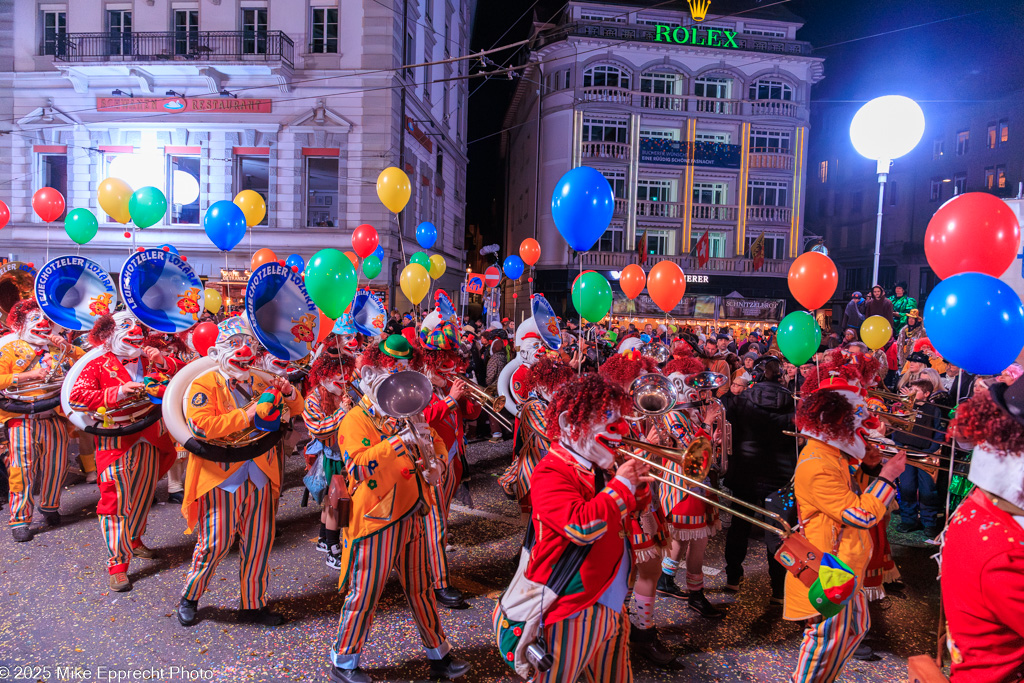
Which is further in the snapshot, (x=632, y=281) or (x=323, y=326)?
(x=632, y=281)

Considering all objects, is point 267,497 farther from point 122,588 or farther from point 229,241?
point 229,241

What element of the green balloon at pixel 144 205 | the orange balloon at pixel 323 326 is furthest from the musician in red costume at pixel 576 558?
the green balloon at pixel 144 205

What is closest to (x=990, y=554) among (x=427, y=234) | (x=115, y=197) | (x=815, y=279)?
(x=815, y=279)

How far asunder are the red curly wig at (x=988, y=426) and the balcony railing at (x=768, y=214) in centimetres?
2698

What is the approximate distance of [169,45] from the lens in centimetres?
1822

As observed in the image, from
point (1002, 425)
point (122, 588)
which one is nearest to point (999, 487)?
point (1002, 425)

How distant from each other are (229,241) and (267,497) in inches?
221

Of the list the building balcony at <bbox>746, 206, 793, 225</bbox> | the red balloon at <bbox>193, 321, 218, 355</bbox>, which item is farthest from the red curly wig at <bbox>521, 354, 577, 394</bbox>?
the building balcony at <bbox>746, 206, 793, 225</bbox>

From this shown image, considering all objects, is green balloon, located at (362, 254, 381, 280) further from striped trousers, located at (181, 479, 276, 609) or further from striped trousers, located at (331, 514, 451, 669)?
striped trousers, located at (331, 514, 451, 669)

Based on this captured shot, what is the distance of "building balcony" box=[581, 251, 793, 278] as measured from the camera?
2638 centimetres

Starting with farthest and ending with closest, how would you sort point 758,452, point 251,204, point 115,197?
point 251,204 → point 115,197 → point 758,452

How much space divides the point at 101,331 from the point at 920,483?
27.1 feet

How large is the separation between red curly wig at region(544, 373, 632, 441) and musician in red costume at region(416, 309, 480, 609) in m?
1.62

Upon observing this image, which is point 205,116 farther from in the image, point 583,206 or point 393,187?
point 583,206
